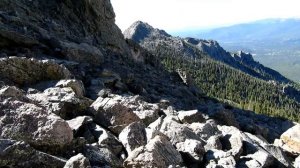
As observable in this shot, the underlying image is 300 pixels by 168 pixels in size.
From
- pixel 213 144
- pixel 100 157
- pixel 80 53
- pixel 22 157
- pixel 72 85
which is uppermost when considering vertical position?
pixel 80 53

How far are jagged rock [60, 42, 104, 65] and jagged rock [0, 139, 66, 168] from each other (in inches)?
1025

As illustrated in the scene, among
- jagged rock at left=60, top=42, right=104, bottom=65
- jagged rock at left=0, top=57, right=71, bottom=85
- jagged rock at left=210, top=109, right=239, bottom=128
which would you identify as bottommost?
jagged rock at left=210, top=109, right=239, bottom=128

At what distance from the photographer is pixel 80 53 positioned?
149 ft

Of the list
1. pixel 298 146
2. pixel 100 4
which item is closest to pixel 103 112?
pixel 298 146

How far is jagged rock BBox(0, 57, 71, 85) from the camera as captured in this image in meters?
27.4

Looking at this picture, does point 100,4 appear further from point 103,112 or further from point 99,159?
point 99,159

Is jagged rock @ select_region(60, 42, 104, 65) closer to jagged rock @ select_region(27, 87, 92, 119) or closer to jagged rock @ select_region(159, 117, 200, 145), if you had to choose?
jagged rock @ select_region(27, 87, 92, 119)

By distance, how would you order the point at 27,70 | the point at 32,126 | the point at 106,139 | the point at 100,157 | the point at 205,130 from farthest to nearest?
1. the point at 27,70
2. the point at 205,130
3. the point at 106,139
4. the point at 100,157
5. the point at 32,126

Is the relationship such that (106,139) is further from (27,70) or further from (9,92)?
(27,70)

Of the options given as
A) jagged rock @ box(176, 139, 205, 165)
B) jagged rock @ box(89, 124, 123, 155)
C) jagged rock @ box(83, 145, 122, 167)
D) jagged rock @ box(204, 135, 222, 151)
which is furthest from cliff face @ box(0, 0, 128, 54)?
jagged rock @ box(204, 135, 222, 151)

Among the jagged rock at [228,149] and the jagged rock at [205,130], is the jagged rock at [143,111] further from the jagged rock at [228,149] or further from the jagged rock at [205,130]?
the jagged rock at [228,149]

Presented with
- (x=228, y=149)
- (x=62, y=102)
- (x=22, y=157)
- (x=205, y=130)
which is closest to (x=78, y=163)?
(x=22, y=157)

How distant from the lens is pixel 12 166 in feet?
55.1

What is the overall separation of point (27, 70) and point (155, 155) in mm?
12983
